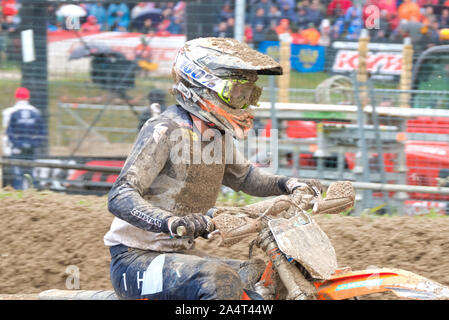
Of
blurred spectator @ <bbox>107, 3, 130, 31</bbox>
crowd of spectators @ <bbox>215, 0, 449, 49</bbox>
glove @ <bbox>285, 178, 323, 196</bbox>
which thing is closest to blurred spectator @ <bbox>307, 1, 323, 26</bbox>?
crowd of spectators @ <bbox>215, 0, 449, 49</bbox>

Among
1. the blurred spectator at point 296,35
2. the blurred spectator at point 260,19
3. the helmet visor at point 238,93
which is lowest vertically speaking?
the helmet visor at point 238,93

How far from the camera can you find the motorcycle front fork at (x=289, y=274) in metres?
3.38

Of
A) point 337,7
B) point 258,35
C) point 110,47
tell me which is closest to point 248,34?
point 258,35

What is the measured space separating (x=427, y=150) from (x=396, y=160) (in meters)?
0.36

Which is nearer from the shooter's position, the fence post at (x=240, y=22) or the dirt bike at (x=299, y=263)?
the dirt bike at (x=299, y=263)

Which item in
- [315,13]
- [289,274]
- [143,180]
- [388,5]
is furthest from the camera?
[388,5]

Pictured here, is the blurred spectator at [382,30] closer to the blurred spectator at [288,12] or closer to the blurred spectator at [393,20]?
the blurred spectator at [393,20]

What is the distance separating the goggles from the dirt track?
6.70ft

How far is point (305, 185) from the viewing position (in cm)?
405

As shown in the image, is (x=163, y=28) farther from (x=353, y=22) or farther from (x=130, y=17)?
(x=353, y=22)

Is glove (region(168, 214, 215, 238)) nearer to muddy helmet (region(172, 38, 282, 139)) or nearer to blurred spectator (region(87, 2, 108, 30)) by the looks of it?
muddy helmet (region(172, 38, 282, 139))

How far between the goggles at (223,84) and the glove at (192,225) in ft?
2.44

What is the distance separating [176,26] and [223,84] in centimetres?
518

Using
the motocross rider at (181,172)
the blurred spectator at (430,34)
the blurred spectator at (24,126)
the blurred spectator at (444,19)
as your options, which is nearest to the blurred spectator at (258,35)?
the blurred spectator at (430,34)
